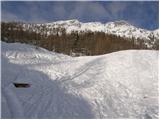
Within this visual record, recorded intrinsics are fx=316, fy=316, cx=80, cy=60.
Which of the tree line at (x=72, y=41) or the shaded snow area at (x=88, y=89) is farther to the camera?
the tree line at (x=72, y=41)

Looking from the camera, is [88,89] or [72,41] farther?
[72,41]

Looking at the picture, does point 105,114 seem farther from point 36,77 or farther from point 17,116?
point 36,77

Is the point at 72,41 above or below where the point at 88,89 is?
below

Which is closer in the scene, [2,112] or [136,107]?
[2,112]

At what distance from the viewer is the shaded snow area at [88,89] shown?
10.0m

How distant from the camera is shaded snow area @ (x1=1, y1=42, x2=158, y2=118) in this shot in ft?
32.9

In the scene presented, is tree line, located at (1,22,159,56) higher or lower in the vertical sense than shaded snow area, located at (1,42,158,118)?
lower

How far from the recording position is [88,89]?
13.7 m

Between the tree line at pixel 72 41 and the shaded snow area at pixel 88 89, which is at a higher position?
the shaded snow area at pixel 88 89

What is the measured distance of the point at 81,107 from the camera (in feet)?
35.0

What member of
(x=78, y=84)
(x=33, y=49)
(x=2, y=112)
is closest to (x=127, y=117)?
(x=2, y=112)

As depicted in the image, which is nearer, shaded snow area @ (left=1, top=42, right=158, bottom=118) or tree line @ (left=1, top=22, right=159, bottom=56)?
shaded snow area @ (left=1, top=42, right=158, bottom=118)

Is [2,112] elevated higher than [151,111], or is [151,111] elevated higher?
[2,112]

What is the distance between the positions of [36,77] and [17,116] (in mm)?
6673
